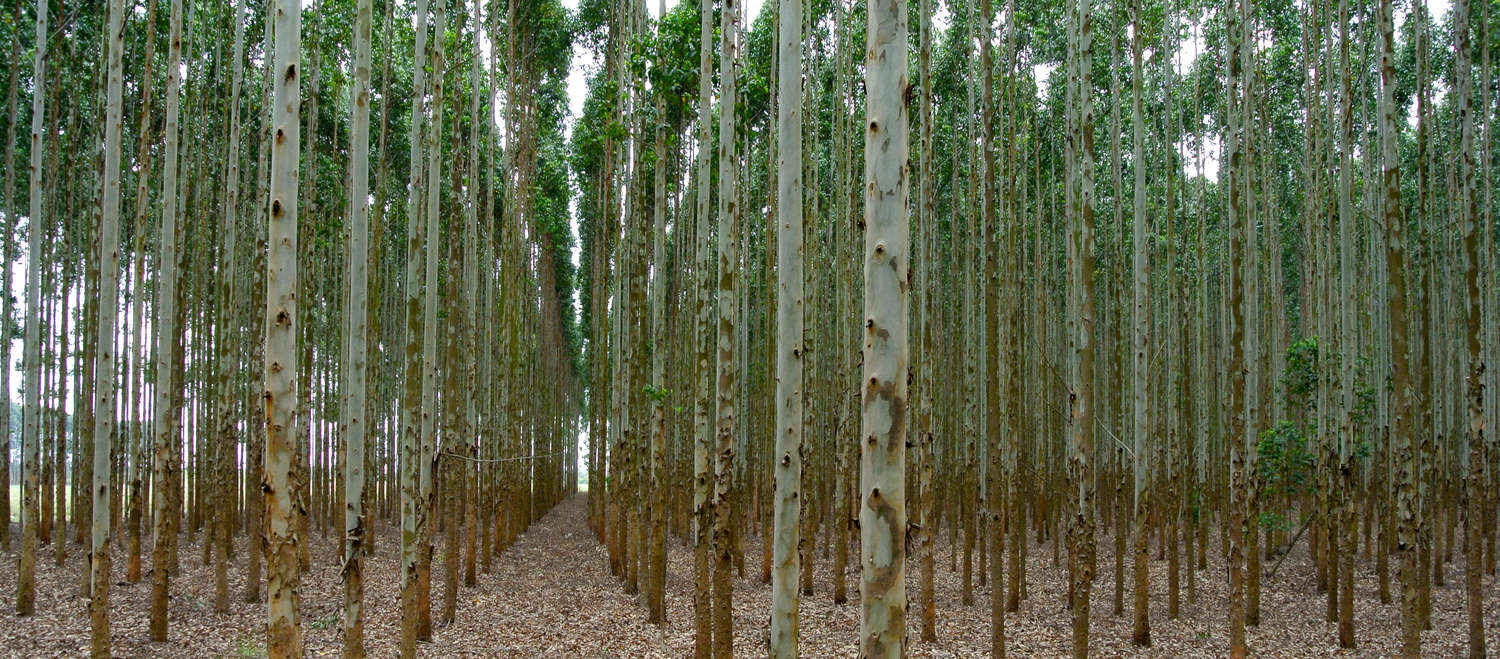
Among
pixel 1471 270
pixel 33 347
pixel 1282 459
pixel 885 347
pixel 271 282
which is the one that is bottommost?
pixel 1282 459

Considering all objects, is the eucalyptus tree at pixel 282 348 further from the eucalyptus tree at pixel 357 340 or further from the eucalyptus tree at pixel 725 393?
the eucalyptus tree at pixel 725 393

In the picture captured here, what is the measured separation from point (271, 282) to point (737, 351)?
542 centimetres

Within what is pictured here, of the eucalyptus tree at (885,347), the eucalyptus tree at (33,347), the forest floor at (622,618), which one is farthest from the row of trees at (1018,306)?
the eucalyptus tree at (33,347)

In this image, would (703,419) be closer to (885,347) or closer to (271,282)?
(271,282)

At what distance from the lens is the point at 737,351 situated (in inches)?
351

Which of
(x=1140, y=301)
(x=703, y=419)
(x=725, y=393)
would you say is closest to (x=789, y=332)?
(x=725, y=393)

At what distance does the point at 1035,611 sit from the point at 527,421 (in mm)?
10926

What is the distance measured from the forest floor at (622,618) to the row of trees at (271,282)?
39 cm

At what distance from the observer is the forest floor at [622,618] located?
7.37m

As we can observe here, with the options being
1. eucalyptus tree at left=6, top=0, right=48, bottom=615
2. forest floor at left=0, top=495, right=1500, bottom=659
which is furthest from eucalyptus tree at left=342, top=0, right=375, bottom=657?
Result: eucalyptus tree at left=6, top=0, right=48, bottom=615

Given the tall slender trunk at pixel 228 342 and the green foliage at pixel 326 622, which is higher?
the tall slender trunk at pixel 228 342

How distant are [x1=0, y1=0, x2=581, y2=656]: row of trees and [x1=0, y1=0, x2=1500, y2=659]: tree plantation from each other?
5 cm

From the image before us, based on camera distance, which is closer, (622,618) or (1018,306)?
(1018,306)

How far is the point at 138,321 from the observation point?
716cm
